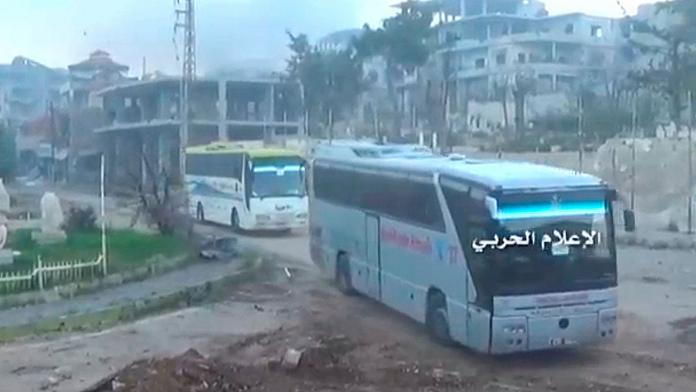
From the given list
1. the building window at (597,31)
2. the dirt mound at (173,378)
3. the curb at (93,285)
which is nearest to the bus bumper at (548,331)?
the dirt mound at (173,378)

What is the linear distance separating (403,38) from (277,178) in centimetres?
2135

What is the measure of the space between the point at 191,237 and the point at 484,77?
38.8 metres

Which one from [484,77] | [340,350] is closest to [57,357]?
[340,350]

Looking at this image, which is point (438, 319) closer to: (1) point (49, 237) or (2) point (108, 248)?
(2) point (108, 248)

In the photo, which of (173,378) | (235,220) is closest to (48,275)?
(173,378)

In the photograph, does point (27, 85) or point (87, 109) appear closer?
point (87, 109)

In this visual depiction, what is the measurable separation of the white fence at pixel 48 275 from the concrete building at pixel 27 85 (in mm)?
77160

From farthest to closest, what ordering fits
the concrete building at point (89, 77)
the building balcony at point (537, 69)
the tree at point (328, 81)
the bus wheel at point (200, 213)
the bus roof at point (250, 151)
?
the concrete building at point (89, 77), the building balcony at point (537, 69), the tree at point (328, 81), the bus wheel at point (200, 213), the bus roof at point (250, 151)

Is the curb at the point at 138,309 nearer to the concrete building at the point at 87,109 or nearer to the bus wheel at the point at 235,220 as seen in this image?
the bus wheel at the point at 235,220

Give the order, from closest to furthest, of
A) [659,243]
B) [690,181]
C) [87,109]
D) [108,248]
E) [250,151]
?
[108,248]
[659,243]
[250,151]
[690,181]
[87,109]

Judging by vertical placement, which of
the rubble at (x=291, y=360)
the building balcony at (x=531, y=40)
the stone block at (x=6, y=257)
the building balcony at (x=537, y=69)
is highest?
the building balcony at (x=531, y=40)

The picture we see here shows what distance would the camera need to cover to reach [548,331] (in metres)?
13.4

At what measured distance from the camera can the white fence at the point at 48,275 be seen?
19938mm

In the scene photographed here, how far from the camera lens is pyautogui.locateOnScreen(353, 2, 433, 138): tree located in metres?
52.0
